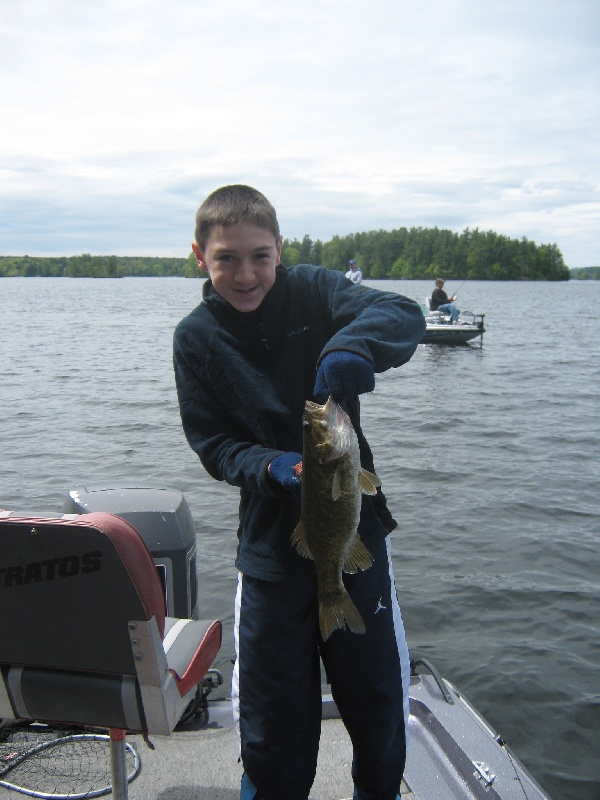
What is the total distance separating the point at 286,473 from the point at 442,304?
2521cm

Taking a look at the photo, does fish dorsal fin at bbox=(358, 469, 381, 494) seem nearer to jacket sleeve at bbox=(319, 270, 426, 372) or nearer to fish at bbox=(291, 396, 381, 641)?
fish at bbox=(291, 396, 381, 641)

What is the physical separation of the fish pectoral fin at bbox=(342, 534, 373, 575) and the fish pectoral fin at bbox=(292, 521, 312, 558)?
0.14 meters

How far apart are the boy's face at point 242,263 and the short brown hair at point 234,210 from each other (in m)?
0.03

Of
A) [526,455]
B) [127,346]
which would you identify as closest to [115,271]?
[127,346]

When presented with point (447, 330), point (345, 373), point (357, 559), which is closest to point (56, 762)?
point (357, 559)

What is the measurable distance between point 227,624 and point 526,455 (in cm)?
731

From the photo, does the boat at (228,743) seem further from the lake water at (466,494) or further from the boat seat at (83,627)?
the boat seat at (83,627)

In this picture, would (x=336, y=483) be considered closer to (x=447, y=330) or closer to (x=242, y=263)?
(x=242, y=263)

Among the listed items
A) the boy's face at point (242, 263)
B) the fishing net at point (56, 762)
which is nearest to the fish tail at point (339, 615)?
the boy's face at point (242, 263)

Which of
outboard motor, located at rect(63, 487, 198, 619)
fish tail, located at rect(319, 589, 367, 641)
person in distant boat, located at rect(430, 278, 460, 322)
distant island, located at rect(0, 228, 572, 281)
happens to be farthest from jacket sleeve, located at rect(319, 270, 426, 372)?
distant island, located at rect(0, 228, 572, 281)

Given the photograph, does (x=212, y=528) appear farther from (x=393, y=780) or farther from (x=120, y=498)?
(x=393, y=780)

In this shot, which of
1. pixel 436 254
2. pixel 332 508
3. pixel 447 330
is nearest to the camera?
pixel 332 508

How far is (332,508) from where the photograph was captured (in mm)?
2346

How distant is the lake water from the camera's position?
5914 millimetres
